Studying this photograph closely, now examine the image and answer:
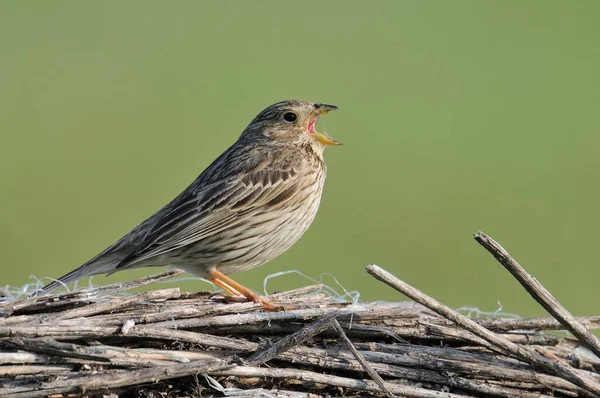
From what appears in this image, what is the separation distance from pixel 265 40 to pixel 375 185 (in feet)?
15.7

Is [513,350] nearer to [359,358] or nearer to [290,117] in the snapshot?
[359,358]

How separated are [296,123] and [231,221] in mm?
1180

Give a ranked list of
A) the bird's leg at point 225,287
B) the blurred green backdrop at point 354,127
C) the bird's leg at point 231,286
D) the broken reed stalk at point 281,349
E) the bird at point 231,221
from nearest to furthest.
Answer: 1. the broken reed stalk at point 281,349
2. the bird's leg at point 231,286
3. the bird's leg at point 225,287
4. the bird at point 231,221
5. the blurred green backdrop at point 354,127

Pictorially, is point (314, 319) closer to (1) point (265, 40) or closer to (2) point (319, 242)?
(2) point (319, 242)

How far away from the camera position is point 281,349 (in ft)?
15.0

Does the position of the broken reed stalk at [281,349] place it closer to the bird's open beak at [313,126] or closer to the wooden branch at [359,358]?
the wooden branch at [359,358]

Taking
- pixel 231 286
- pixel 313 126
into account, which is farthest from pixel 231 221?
pixel 313 126

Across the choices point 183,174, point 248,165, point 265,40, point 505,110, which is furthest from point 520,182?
point 248,165

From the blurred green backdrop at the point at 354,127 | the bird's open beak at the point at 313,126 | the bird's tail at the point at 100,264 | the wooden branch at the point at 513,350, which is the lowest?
the wooden branch at the point at 513,350

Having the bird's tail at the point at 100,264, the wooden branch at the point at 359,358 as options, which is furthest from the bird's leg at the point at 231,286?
the wooden branch at the point at 359,358

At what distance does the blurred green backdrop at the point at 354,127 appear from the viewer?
36.2ft

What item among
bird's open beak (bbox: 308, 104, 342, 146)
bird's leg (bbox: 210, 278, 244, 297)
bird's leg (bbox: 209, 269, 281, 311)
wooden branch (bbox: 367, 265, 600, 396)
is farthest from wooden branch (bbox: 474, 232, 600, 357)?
bird's open beak (bbox: 308, 104, 342, 146)

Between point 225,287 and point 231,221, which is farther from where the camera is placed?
point 231,221

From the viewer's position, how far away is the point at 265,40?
658 inches
